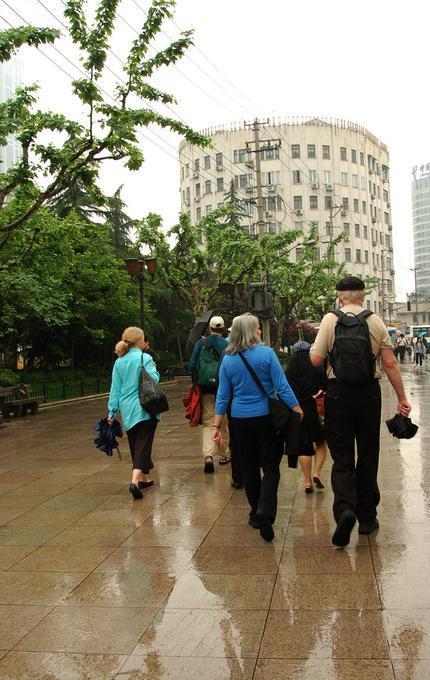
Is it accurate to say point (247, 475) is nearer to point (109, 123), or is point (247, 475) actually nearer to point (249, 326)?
point (249, 326)

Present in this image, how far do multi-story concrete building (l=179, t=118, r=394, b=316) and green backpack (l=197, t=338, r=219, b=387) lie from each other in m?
Answer: 75.2

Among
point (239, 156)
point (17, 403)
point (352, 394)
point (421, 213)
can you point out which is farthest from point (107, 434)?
point (421, 213)

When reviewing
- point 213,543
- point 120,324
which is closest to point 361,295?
point 213,543

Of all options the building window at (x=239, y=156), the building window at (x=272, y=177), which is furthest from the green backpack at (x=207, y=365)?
the building window at (x=272, y=177)

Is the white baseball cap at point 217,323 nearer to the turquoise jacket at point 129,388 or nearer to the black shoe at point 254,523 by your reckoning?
the turquoise jacket at point 129,388

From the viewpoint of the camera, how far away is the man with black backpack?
5.20 m

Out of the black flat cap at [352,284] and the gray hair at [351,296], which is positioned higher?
the black flat cap at [352,284]

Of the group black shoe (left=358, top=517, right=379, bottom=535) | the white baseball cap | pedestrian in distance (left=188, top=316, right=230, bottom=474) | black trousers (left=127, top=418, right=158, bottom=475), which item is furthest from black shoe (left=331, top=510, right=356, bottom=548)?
the white baseball cap

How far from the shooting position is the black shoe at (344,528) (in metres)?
5.11

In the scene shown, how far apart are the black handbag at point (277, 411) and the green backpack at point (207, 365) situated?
2.83 meters

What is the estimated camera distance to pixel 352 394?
17.4ft

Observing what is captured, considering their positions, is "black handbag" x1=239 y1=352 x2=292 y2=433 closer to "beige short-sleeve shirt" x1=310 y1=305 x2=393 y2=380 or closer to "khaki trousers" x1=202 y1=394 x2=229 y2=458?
"beige short-sleeve shirt" x1=310 y1=305 x2=393 y2=380

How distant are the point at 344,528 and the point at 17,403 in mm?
13982

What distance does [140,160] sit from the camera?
1213 centimetres
